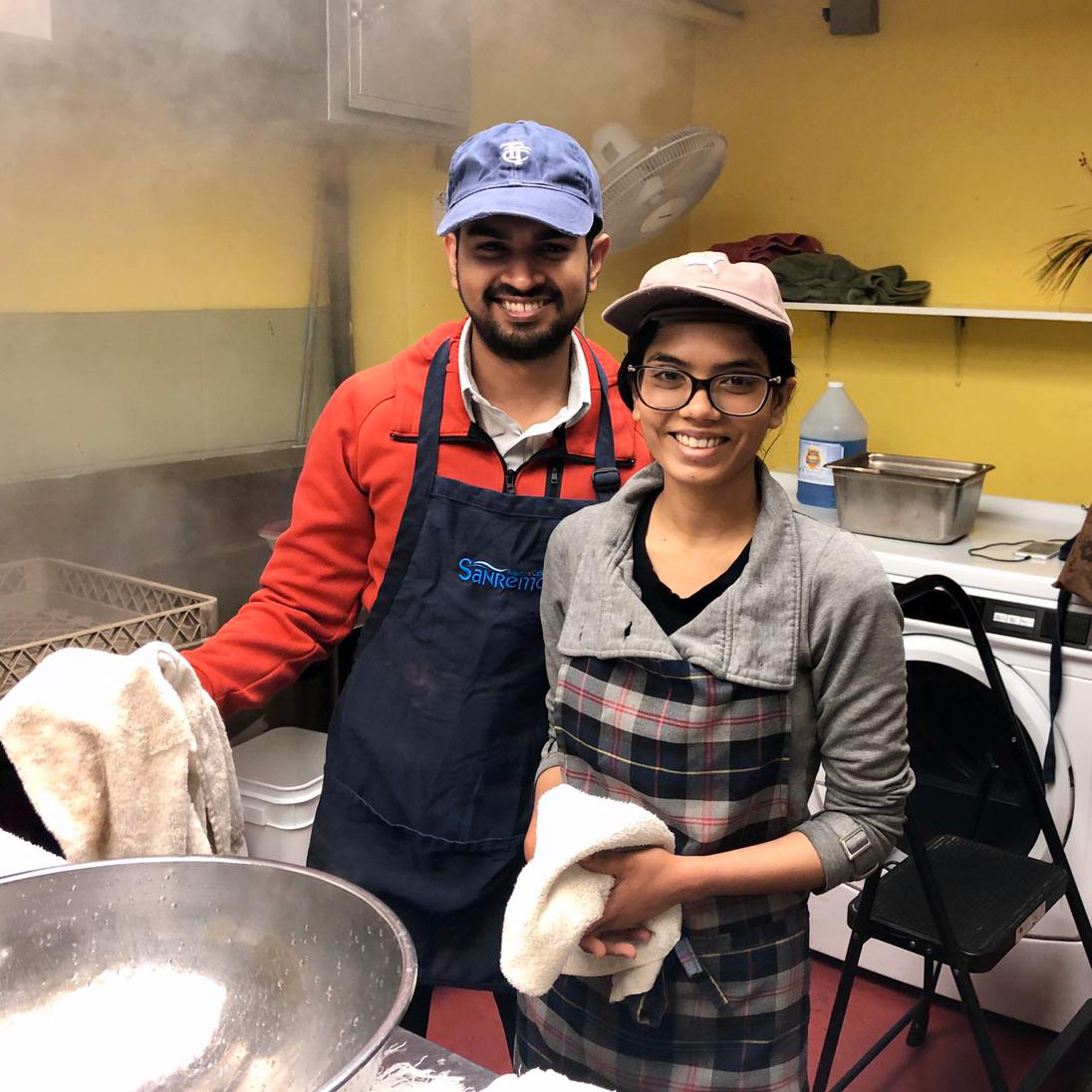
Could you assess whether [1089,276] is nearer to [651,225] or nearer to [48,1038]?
[651,225]

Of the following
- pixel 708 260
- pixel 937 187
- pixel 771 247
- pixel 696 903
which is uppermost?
pixel 937 187

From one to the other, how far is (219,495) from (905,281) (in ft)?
6.82

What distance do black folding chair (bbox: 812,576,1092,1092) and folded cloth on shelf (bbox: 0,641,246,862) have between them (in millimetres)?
1052

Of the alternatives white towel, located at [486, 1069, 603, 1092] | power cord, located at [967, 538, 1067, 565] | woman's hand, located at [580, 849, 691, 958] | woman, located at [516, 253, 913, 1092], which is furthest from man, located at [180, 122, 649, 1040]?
power cord, located at [967, 538, 1067, 565]

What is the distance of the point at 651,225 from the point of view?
290 centimetres

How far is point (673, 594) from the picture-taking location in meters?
1.21

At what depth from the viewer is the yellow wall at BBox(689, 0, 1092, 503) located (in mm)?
3072

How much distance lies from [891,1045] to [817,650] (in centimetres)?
168

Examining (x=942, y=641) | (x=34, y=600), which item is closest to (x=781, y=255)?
(x=942, y=641)

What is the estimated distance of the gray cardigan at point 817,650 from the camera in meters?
1.12

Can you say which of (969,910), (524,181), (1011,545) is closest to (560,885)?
(524,181)

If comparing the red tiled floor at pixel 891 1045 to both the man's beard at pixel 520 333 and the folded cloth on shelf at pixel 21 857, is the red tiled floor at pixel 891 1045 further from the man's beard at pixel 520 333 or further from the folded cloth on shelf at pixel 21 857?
the man's beard at pixel 520 333

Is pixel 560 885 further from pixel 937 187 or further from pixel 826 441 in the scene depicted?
pixel 937 187

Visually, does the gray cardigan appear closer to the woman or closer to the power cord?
the woman
